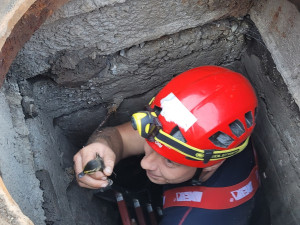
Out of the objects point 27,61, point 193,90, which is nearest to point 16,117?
point 27,61

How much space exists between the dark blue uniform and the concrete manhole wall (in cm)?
27

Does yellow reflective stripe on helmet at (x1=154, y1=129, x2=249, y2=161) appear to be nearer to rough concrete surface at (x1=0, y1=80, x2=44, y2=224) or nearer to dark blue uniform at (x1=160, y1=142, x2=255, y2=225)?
dark blue uniform at (x1=160, y1=142, x2=255, y2=225)

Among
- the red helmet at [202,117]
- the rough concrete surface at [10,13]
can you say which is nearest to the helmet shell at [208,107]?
the red helmet at [202,117]

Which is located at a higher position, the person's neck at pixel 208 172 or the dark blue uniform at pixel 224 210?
the person's neck at pixel 208 172

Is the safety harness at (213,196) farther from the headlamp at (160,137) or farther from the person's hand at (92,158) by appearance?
the person's hand at (92,158)

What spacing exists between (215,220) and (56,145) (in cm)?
116

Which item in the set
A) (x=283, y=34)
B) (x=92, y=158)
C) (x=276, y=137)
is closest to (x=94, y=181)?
(x=92, y=158)

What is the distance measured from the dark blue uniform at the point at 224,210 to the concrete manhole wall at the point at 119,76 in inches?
10.7

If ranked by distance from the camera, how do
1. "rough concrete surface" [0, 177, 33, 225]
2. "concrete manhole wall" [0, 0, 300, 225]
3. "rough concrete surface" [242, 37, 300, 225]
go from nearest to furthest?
"rough concrete surface" [0, 177, 33, 225] < "concrete manhole wall" [0, 0, 300, 225] < "rough concrete surface" [242, 37, 300, 225]

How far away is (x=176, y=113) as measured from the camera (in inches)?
83.6

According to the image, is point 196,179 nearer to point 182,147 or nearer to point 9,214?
point 182,147

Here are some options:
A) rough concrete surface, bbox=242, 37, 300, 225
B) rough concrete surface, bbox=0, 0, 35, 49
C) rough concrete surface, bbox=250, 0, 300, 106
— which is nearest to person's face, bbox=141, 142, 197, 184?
rough concrete surface, bbox=242, 37, 300, 225

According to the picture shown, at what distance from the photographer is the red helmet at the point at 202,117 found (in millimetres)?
2092

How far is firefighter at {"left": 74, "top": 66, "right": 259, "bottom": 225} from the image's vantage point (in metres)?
2.11
